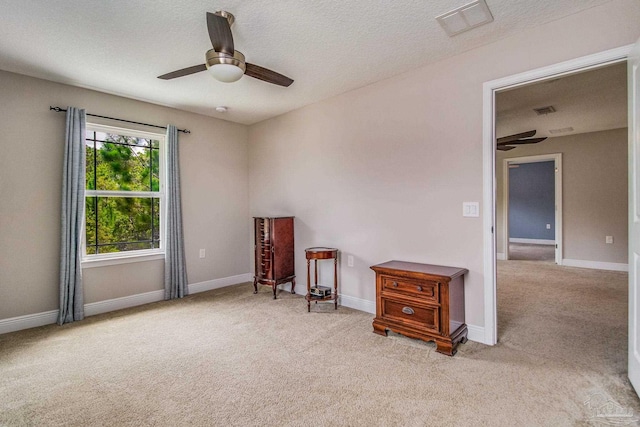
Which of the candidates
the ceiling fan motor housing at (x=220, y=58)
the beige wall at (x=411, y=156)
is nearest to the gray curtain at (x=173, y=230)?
the beige wall at (x=411, y=156)

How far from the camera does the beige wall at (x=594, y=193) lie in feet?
17.8

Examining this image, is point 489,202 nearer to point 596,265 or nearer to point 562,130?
point 562,130

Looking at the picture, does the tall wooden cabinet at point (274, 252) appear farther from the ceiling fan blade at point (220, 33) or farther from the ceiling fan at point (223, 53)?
the ceiling fan blade at point (220, 33)

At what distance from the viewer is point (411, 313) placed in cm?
261

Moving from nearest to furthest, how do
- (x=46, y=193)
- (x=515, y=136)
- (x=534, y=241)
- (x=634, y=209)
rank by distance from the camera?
(x=634, y=209) < (x=46, y=193) < (x=515, y=136) < (x=534, y=241)

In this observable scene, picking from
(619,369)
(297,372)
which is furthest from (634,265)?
(297,372)

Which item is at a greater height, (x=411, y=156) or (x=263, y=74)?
(x=263, y=74)

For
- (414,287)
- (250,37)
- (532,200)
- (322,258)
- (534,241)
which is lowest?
(534,241)

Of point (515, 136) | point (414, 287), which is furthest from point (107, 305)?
point (515, 136)

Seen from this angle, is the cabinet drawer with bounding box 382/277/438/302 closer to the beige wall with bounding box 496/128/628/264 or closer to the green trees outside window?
the green trees outside window

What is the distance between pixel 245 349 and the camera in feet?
8.34

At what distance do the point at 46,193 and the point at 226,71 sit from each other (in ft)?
8.07

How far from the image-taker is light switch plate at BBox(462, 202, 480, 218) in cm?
264

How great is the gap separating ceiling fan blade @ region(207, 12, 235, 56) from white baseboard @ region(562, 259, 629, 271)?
675 cm
